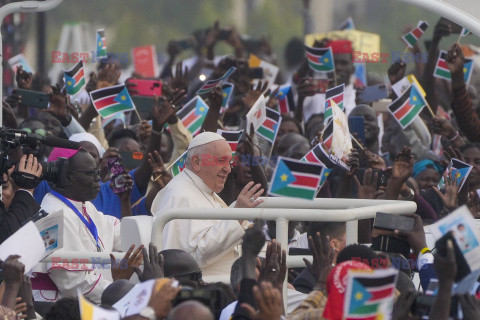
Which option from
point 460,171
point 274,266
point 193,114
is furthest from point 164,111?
point 274,266

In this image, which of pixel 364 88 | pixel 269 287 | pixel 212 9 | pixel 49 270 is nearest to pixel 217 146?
pixel 49 270

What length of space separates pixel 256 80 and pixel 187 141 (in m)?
2.63

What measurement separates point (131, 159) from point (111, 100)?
0.66 meters

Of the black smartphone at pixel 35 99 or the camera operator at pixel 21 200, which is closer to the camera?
the camera operator at pixel 21 200

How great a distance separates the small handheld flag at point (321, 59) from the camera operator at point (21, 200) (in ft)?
16.1

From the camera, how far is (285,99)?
1195 centimetres

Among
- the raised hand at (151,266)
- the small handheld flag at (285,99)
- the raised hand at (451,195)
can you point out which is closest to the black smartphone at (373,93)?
the small handheld flag at (285,99)

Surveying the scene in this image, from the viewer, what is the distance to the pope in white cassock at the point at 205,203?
23.9 ft

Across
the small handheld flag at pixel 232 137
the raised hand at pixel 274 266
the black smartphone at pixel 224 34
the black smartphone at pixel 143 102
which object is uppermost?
the raised hand at pixel 274 266

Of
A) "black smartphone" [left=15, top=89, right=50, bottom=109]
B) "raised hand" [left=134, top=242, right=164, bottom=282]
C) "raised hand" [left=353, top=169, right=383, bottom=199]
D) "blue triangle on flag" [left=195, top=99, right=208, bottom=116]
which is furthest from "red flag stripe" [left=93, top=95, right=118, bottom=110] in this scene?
"raised hand" [left=134, top=242, right=164, bottom=282]

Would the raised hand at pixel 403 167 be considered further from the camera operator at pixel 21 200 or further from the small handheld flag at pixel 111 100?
the small handheld flag at pixel 111 100

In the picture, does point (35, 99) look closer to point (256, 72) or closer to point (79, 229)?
point (256, 72)

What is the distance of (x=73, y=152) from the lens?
7.88 m

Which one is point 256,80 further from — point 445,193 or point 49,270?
point 49,270
